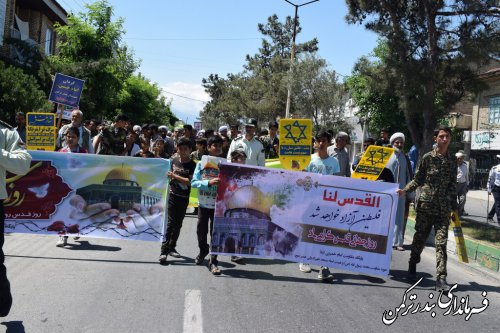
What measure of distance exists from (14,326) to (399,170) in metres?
6.38

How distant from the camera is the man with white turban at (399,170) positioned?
27.2ft

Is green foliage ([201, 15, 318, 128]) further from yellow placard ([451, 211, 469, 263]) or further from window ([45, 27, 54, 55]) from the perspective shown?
yellow placard ([451, 211, 469, 263])

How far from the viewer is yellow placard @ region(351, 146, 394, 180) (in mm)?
7090

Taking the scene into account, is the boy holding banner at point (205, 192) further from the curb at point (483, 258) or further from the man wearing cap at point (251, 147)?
the curb at point (483, 258)

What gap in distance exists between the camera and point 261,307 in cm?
491

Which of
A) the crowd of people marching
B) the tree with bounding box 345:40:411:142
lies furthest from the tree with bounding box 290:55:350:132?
the crowd of people marching

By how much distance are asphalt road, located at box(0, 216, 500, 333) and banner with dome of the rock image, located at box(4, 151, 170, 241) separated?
0.38 meters

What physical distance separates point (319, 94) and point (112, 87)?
1529 centimetres

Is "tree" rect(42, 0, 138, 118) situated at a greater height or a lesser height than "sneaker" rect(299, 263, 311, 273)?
greater

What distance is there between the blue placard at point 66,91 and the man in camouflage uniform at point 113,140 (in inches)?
36.2

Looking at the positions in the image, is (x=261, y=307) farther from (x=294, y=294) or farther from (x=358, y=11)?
(x=358, y=11)

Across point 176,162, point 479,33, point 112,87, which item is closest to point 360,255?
point 176,162

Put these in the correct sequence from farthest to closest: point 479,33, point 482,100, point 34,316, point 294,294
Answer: point 482,100 < point 479,33 < point 294,294 < point 34,316

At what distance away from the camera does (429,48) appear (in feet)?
37.8
